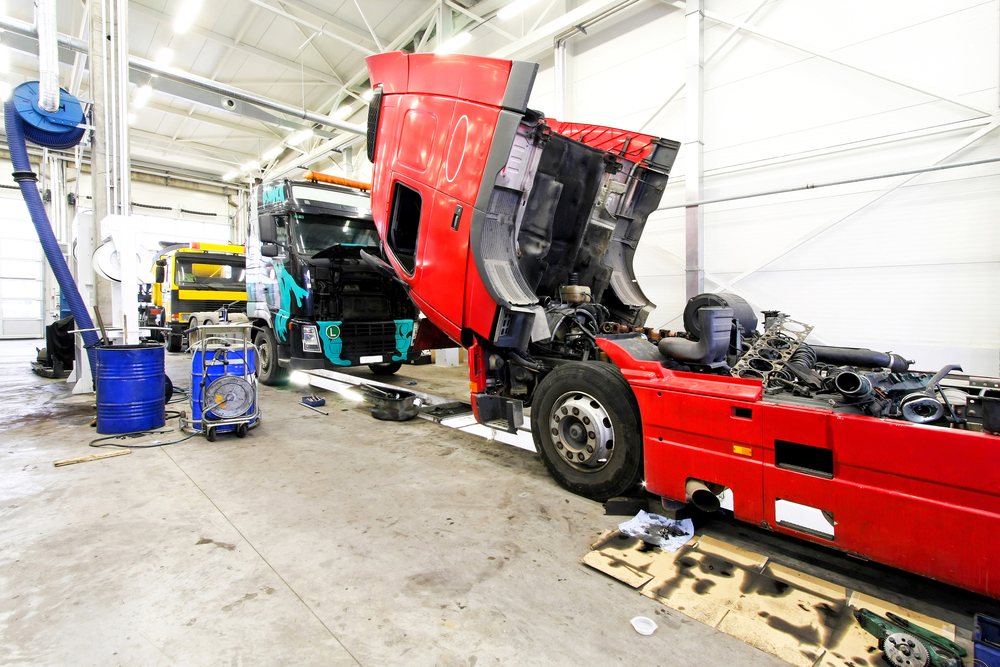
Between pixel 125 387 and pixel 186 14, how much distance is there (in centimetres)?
846

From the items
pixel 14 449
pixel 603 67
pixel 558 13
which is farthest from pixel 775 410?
pixel 558 13

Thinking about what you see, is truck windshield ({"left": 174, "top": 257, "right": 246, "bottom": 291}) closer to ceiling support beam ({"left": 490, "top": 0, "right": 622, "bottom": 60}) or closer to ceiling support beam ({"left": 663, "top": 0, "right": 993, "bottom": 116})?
ceiling support beam ({"left": 490, "top": 0, "right": 622, "bottom": 60})

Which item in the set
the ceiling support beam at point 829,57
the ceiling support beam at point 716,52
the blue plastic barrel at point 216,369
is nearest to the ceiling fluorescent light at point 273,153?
the ceiling support beam at point 716,52

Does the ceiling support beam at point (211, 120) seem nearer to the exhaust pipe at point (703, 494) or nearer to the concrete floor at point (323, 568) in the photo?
the concrete floor at point (323, 568)

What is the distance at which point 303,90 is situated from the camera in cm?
1234

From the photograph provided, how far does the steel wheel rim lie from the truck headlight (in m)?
3.70

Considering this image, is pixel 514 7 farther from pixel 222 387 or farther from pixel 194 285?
pixel 194 285

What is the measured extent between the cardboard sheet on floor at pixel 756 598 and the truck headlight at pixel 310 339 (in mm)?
4431

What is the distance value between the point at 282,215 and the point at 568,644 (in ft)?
19.4

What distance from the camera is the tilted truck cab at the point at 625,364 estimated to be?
5.90ft

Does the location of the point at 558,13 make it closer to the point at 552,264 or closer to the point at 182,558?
the point at 552,264

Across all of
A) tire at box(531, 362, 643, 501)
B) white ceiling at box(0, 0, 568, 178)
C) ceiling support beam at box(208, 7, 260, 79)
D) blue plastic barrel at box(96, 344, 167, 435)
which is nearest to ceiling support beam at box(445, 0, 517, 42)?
white ceiling at box(0, 0, 568, 178)

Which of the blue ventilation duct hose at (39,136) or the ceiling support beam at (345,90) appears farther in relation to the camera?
the ceiling support beam at (345,90)

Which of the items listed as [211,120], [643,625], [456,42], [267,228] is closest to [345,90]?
[456,42]
